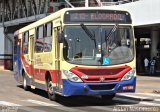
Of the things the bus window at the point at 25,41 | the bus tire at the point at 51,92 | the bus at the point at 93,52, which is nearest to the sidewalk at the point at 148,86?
the bus window at the point at 25,41

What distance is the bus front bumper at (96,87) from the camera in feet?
51.5

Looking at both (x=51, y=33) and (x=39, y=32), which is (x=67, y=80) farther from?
(x=39, y=32)

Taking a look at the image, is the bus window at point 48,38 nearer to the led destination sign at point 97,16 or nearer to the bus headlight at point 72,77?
the led destination sign at point 97,16

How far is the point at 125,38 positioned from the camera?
16.6 metres

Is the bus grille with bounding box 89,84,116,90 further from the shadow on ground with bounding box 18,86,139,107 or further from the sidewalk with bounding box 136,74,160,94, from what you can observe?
the sidewalk with bounding box 136,74,160,94

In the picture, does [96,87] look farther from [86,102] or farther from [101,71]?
[86,102]

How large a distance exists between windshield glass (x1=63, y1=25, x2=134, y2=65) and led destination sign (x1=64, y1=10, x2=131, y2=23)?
27 cm

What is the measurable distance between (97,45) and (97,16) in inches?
42.3

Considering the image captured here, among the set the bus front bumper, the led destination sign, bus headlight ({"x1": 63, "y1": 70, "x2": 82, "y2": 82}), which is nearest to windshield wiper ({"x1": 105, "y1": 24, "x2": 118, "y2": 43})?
the led destination sign

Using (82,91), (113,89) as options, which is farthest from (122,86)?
(82,91)

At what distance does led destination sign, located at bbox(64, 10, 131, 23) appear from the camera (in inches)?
644

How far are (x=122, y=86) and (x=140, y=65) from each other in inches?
1263

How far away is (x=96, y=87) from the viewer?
52.2 ft

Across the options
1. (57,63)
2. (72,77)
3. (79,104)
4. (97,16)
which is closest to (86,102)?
(79,104)
